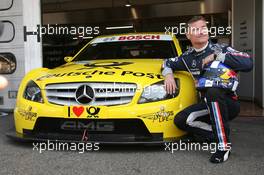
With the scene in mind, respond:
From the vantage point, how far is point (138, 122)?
4129 millimetres

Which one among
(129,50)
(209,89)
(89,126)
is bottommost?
(89,126)

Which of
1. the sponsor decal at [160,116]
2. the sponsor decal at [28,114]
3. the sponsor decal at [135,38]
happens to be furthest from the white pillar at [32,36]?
the sponsor decal at [160,116]

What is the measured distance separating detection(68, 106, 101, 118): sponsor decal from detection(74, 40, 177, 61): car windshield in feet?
5.65

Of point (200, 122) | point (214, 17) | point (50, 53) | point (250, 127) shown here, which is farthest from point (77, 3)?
point (200, 122)

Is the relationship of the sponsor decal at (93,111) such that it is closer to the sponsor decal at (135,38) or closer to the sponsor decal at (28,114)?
the sponsor decal at (28,114)

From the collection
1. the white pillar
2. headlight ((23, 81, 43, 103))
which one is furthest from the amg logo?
the white pillar

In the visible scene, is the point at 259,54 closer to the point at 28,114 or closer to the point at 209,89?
the point at 209,89

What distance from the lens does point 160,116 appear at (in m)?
4.12

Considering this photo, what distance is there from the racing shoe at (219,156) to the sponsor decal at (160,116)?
55 cm

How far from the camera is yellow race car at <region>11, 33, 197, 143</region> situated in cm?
413

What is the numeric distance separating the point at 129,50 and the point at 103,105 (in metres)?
1.87

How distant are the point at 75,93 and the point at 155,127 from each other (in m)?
0.84

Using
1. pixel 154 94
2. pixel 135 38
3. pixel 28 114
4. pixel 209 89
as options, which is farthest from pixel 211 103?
pixel 135 38

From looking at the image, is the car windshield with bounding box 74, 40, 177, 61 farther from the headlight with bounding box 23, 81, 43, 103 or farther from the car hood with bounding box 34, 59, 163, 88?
the headlight with bounding box 23, 81, 43, 103
